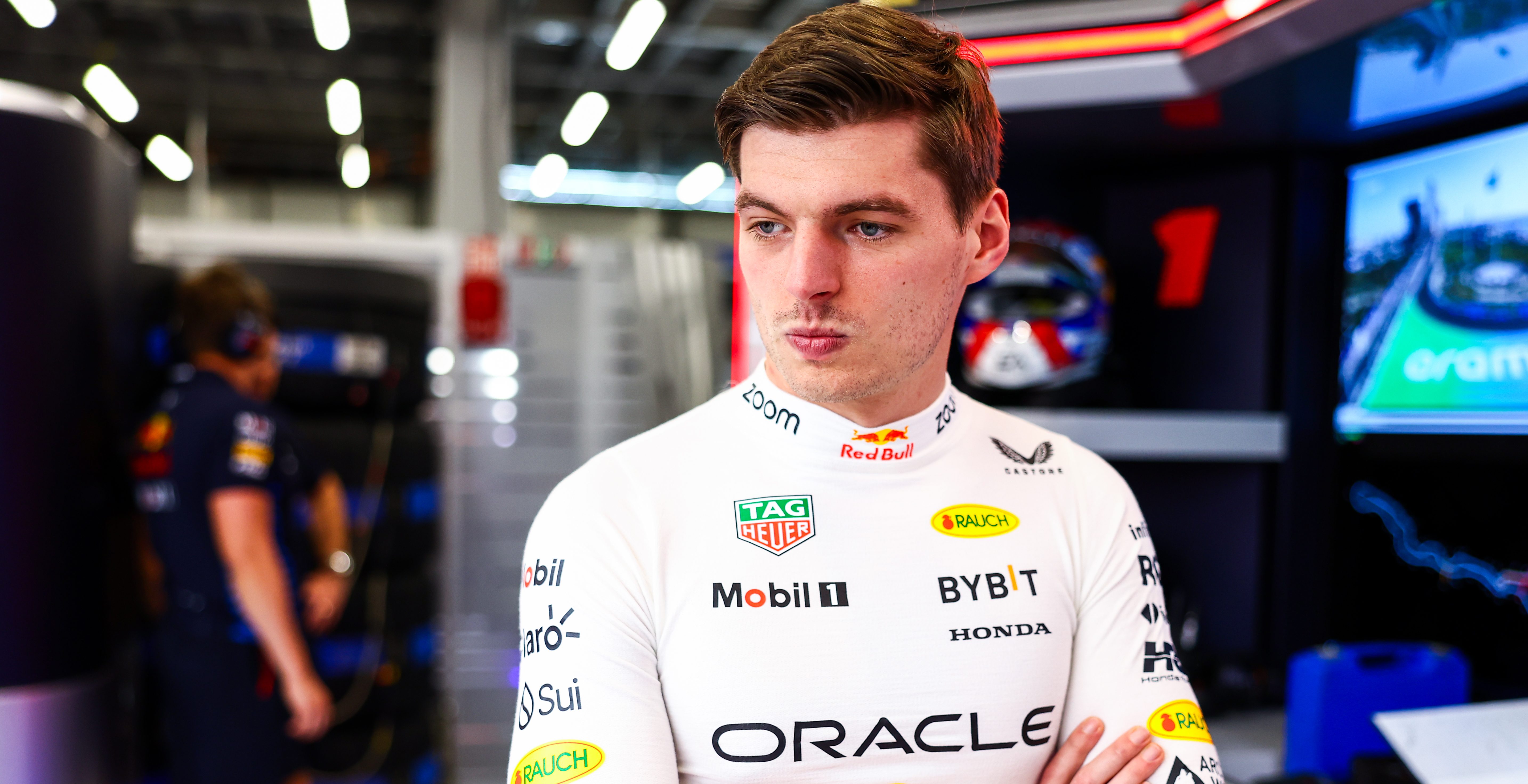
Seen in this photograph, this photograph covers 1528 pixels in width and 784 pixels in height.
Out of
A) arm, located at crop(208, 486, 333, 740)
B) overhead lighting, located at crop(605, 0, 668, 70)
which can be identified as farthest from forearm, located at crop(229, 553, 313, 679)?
overhead lighting, located at crop(605, 0, 668, 70)

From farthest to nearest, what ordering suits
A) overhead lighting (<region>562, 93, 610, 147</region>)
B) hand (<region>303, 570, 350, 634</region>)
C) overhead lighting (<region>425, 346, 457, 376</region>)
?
overhead lighting (<region>562, 93, 610, 147</region>) < overhead lighting (<region>425, 346, 457, 376</region>) < hand (<region>303, 570, 350, 634</region>)

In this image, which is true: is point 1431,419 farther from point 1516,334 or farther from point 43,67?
point 43,67

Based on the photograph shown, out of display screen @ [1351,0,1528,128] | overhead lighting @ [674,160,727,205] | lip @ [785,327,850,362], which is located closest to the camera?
lip @ [785,327,850,362]

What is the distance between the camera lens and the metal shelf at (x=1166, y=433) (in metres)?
1.90

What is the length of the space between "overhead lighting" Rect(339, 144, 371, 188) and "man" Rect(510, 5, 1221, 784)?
471 inches

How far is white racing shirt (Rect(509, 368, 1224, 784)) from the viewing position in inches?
40.3

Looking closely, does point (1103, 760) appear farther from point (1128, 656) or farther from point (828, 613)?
point (828, 613)

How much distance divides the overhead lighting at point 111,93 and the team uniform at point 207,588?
823 cm

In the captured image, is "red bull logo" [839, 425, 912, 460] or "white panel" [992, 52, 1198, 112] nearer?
"red bull logo" [839, 425, 912, 460]

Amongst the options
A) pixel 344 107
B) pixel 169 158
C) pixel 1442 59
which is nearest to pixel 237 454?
pixel 1442 59

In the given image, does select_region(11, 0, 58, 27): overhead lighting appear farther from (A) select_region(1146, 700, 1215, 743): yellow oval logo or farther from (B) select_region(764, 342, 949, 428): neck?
(A) select_region(1146, 700, 1215, 743): yellow oval logo

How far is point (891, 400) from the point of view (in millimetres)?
1184

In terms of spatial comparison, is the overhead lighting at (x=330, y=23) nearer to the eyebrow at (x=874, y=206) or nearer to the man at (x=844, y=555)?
the man at (x=844, y=555)

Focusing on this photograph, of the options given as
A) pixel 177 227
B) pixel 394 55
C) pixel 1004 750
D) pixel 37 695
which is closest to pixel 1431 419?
pixel 1004 750
